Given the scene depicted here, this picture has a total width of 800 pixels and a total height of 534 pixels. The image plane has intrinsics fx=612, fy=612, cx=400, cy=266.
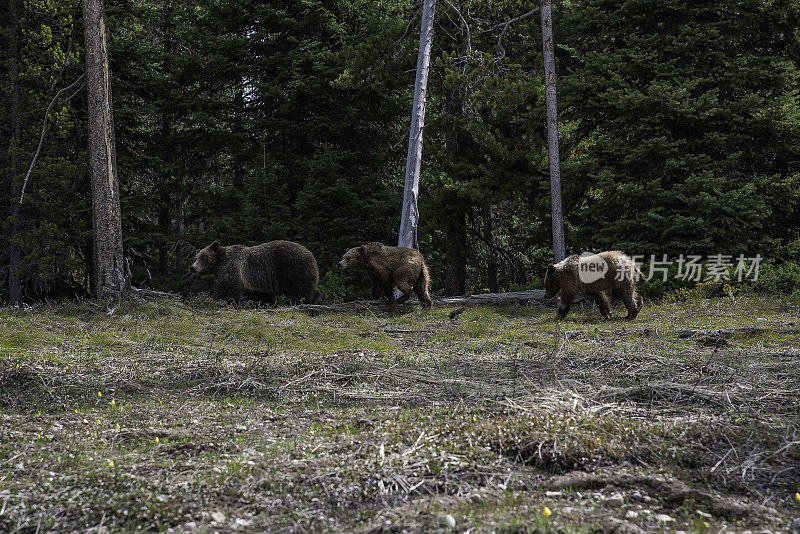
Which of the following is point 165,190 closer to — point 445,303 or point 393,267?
point 393,267

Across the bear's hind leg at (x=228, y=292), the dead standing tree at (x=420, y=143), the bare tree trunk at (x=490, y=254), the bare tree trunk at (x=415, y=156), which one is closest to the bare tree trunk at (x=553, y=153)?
the dead standing tree at (x=420, y=143)

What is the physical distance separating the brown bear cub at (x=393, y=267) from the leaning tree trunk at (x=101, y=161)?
4.82m

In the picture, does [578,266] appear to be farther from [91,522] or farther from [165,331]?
[91,522]

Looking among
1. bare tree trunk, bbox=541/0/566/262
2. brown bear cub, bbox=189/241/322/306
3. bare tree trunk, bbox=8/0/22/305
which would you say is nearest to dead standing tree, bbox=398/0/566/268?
bare tree trunk, bbox=541/0/566/262

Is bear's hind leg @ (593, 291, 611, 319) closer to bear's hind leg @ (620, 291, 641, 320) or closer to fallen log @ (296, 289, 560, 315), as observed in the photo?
bear's hind leg @ (620, 291, 641, 320)

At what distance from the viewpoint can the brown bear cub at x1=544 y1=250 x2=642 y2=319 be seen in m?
11.2

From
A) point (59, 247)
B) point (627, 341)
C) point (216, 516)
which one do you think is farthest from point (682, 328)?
point (59, 247)

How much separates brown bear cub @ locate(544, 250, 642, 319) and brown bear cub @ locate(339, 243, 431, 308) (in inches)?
118

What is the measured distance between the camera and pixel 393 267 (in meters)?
13.0

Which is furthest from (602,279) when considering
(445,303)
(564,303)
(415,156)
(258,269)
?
(258,269)

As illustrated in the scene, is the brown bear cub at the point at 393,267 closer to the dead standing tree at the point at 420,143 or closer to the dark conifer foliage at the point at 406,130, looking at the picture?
the dead standing tree at the point at 420,143

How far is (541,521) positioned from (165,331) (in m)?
7.72

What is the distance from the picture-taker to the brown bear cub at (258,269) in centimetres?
1404

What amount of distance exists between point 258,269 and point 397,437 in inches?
422
